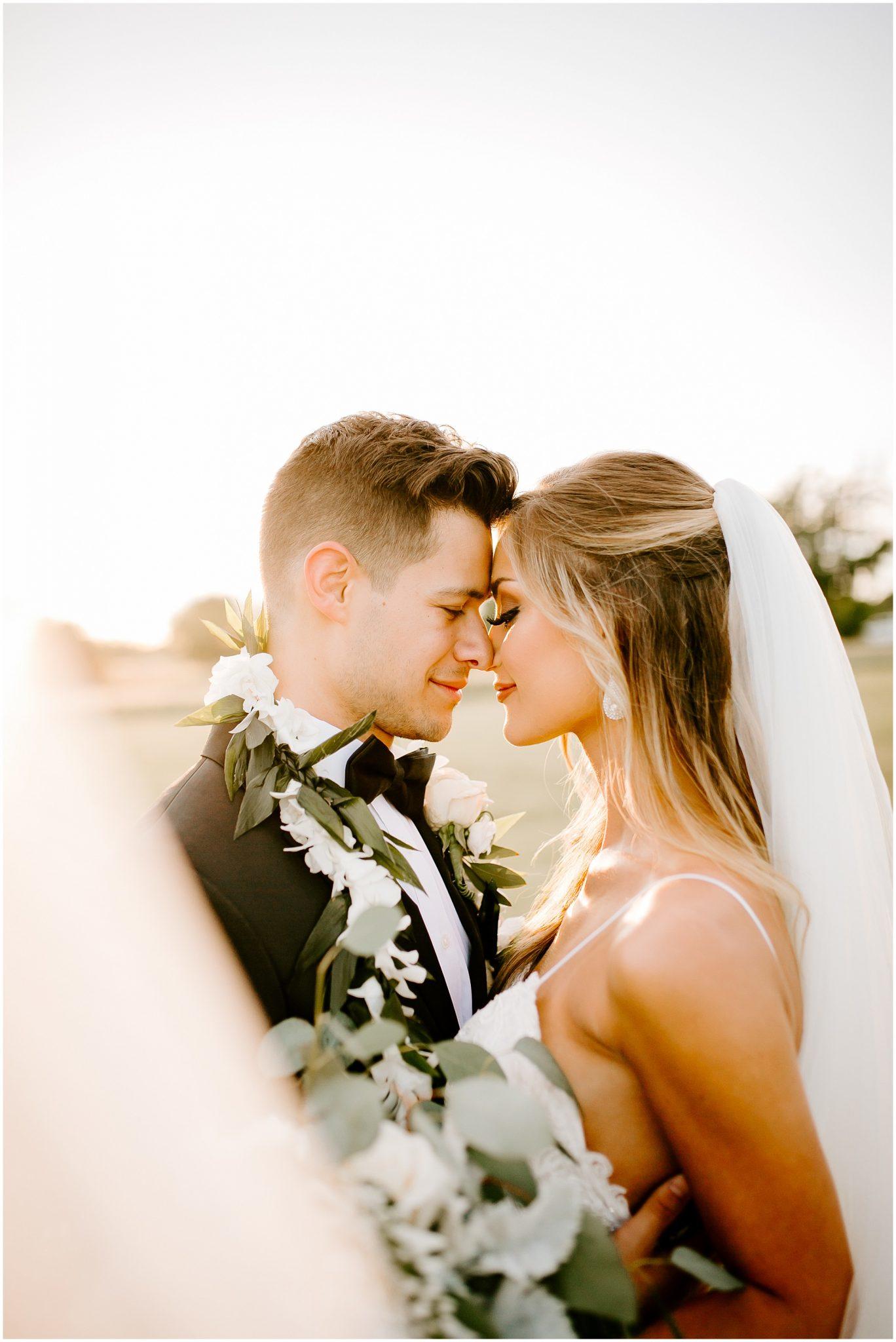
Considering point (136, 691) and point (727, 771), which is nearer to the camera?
point (727, 771)

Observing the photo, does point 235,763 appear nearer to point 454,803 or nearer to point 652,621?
point 454,803

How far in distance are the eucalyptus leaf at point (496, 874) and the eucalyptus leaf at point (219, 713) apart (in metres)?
1.16

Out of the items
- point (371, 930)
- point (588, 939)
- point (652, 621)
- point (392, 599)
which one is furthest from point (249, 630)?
point (371, 930)

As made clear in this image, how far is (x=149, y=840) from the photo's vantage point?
239 centimetres

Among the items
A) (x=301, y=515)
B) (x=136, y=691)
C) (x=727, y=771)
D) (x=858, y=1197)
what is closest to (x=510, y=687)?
(x=727, y=771)

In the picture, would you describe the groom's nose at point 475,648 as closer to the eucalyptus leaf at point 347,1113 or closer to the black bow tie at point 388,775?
the black bow tie at point 388,775

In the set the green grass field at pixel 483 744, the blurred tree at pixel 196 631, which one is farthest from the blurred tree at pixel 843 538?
the blurred tree at pixel 196 631

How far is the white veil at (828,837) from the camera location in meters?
2.18

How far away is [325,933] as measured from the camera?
7.57 feet

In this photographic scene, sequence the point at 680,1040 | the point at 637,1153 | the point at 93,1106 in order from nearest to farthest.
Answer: the point at 93,1106 < the point at 680,1040 < the point at 637,1153

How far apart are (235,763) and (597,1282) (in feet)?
5.30

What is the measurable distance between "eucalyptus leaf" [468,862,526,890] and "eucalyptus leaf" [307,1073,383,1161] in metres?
1.82

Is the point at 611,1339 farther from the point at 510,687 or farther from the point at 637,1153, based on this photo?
the point at 510,687

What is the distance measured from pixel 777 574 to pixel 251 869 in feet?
5.90
